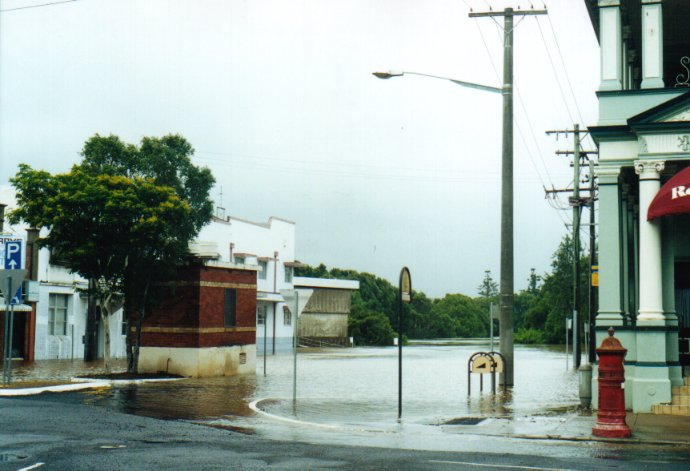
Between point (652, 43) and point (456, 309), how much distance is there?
Answer: 104874mm

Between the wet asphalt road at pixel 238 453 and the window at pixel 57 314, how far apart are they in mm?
30747

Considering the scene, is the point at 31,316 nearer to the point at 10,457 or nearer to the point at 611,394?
the point at 10,457

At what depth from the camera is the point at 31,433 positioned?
12.8 m

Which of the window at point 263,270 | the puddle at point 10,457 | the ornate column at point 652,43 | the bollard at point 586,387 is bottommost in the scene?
the puddle at point 10,457

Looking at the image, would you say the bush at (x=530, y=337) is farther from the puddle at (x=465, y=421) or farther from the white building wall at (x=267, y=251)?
the puddle at (x=465, y=421)

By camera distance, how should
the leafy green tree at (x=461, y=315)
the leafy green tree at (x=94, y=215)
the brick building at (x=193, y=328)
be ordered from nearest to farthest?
1. the leafy green tree at (x=94, y=215)
2. the brick building at (x=193, y=328)
3. the leafy green tree at (x=461, y=315)

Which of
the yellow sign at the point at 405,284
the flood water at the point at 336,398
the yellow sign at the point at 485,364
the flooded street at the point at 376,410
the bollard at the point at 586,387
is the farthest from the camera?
the yellow sign at the point at 485,364

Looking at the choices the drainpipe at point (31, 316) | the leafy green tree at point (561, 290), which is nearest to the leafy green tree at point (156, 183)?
the drainpipe at point (31, 316)

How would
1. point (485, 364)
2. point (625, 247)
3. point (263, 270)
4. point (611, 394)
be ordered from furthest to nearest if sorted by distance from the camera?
point (263, 270)
point (485, 364)
point (625, 247)
point (611, 394)

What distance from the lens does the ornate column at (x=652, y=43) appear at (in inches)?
678

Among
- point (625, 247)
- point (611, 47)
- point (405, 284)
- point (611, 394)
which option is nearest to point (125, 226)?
point (405, 284)

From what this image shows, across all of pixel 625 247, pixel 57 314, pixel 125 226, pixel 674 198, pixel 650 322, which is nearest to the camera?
pixel 674 198

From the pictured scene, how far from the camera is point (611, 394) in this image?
44.7 ft

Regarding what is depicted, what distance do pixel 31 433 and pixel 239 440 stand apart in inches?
118
